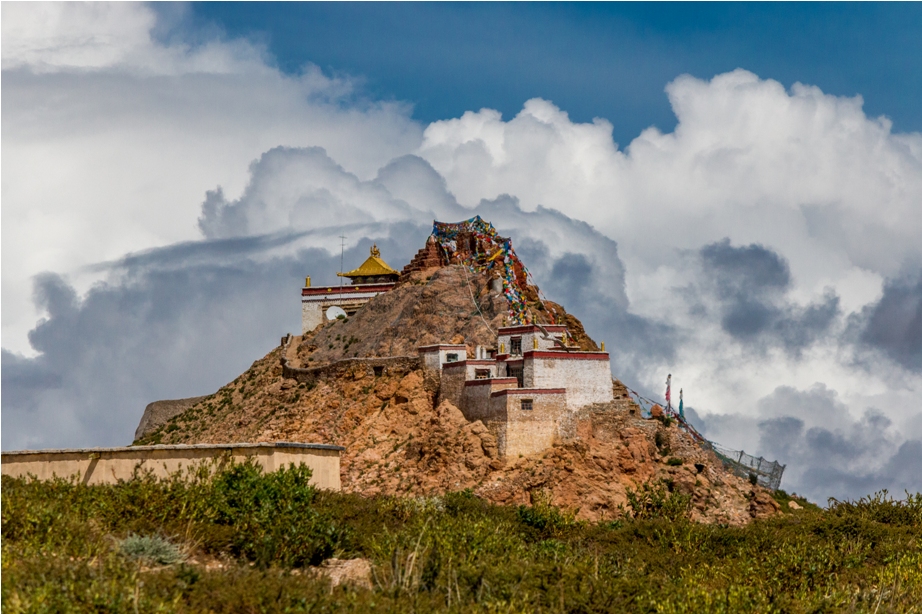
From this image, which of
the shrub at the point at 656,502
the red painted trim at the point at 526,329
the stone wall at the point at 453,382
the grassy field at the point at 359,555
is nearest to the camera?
the grassy field at the point at 359,555

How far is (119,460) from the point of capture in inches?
1411

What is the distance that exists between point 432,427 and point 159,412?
20.8 metres

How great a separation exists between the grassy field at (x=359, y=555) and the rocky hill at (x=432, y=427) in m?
6.56

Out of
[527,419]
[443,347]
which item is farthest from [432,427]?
[527,419]

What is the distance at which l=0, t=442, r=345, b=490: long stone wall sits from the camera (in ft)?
117

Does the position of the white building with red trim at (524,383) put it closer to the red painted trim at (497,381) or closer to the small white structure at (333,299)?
the red painted trim at (497,381)

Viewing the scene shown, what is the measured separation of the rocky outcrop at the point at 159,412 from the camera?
6588cm

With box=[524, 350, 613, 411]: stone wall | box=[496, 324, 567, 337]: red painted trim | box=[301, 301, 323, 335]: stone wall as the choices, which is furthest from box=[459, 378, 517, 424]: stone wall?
box=[301, 301, 323, 335]: stone wall

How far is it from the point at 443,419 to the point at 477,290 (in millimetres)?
9988

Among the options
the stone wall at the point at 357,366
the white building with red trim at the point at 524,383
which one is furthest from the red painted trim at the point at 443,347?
the stone wall at the point at 357,366

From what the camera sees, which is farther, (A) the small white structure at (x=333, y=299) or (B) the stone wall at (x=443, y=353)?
(A) the small white structure at (x=333, y=299)

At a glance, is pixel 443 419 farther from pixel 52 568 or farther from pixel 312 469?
pixel 52 568

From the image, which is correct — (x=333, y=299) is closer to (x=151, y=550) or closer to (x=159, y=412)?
(x=159, y=412)

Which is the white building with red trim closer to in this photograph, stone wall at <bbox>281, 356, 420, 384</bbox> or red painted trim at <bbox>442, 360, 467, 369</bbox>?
red painted trim at <bbox>442, 360, 467, 369</bbox>
